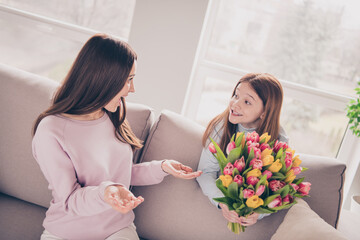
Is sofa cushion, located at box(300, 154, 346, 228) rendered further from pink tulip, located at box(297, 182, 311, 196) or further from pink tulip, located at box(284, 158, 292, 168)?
pink tulip, located at box(284, 158, 292, 168)

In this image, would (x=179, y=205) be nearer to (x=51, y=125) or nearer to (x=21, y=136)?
(x=51, y=125)

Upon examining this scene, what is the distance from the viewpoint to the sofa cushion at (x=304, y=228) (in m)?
1.17

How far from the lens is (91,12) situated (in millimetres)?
2596

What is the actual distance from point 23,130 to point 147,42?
3.47 feet


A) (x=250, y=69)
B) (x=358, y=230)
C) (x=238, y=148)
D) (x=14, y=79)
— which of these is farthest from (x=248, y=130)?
(x=14, y=79)

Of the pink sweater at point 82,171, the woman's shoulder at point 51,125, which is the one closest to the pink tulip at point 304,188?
the pink sweater at point 82,171

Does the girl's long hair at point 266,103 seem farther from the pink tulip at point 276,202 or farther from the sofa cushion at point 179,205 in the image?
the pink tulip at point 276,202

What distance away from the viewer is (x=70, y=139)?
4.18ft

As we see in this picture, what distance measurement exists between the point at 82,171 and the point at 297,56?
1.75m

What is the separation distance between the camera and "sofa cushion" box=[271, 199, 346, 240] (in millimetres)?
1167

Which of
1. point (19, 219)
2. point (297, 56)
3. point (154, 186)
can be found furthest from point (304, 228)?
point (297, 56)

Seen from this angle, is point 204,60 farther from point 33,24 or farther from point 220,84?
point 33,24

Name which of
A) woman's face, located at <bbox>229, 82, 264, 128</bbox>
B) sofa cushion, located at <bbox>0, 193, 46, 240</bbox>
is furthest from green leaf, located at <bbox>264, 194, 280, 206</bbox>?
sofa cushion, located at <bbox>0, 193, 46, 240</bbox>

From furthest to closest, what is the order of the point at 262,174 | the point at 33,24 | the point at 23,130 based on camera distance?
the point at 33,24
the point at 23,130
the point at 262,174
